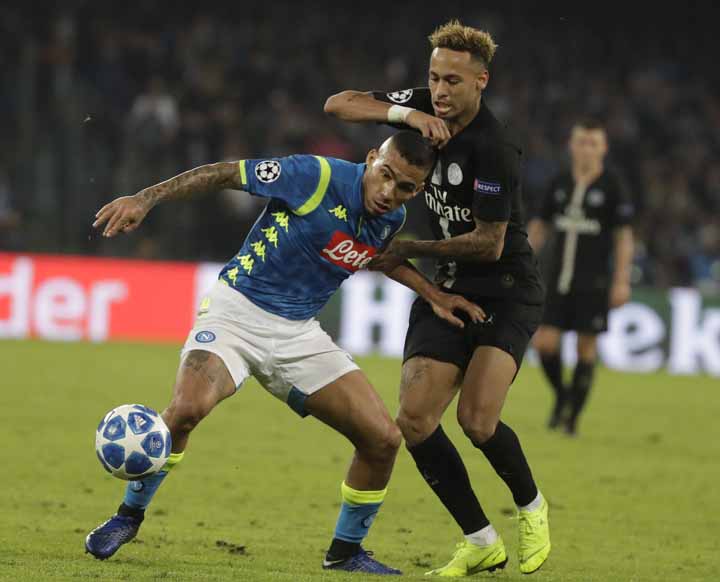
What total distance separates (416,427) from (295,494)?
195 cm

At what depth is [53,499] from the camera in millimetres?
6840

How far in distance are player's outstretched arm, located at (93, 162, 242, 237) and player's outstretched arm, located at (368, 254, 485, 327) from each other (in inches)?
31.5

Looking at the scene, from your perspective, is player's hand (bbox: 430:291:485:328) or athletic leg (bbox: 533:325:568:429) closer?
player's hand (bbox: 430:291:485:328)

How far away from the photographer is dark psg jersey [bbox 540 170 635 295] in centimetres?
1054

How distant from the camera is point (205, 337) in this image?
539 centimetres

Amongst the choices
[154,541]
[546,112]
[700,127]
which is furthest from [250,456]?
[700,127]

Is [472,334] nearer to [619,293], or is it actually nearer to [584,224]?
[619,293]

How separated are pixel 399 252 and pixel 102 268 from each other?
11219 millimetres

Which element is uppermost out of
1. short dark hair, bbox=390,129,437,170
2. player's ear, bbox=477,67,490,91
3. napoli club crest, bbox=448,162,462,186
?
player's ear, bbox=477,67,490,91

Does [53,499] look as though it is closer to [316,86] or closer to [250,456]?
[250,456]

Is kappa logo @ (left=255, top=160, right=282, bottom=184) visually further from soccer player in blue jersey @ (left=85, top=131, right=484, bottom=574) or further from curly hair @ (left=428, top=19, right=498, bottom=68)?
curly hair @ (left=428, top=19, right=498, bottom=68)

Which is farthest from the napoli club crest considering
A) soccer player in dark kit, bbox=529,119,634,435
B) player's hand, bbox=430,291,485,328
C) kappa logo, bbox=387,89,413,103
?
soccer player in dark kit, bbox=529,119,634,435

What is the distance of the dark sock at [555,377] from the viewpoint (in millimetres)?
10719

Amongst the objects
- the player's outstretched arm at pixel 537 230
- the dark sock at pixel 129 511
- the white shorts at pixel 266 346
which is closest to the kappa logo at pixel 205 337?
the white shorts at pixel 266 346
